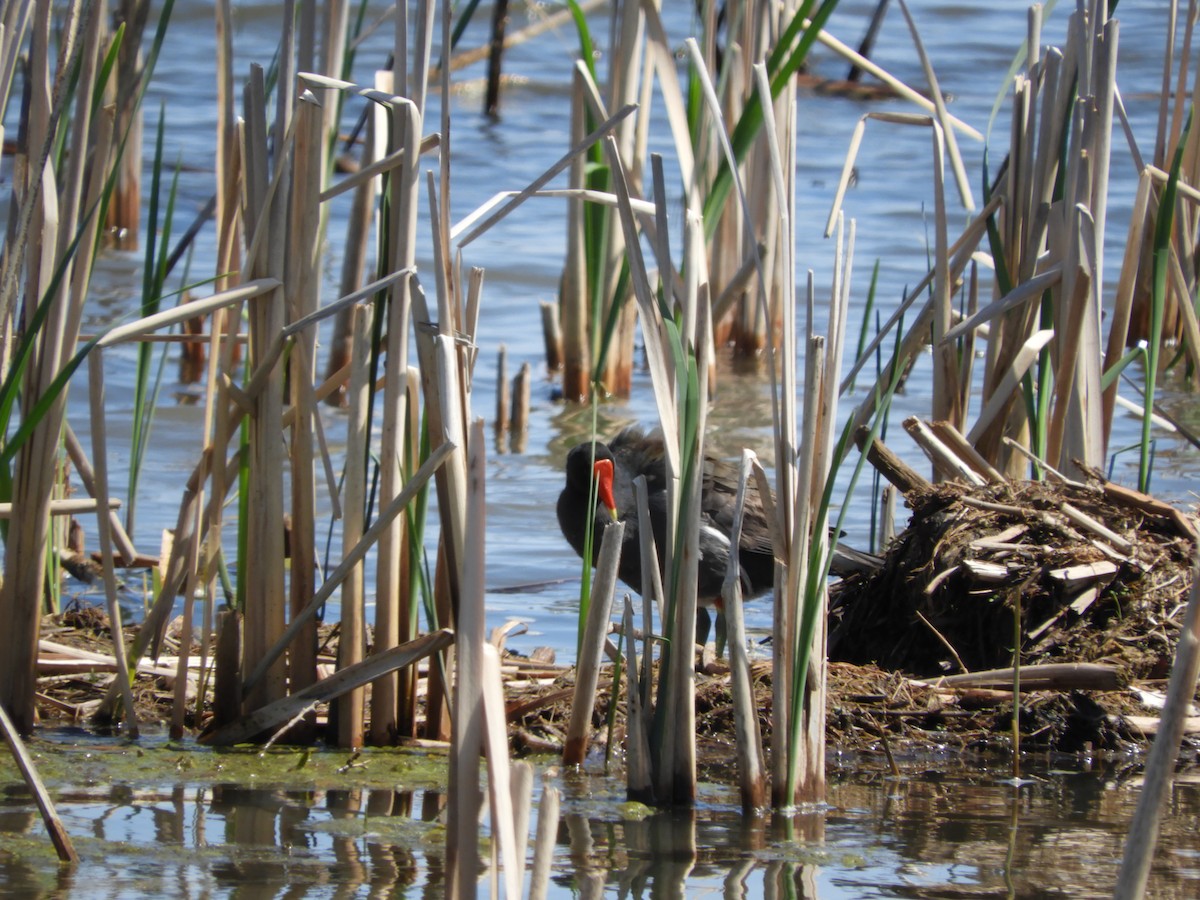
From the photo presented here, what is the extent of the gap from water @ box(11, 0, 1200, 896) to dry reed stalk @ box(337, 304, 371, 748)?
0.27 metres

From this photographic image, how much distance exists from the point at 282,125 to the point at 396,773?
1.40m

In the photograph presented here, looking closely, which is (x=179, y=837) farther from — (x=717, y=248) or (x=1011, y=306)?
(x=717, y=248)

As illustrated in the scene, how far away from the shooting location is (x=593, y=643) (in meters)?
3.18

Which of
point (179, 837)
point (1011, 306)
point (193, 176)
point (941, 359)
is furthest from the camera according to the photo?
point (193, 176)

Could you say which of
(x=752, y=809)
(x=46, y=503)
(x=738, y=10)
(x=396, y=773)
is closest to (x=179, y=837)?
(x=396, y=773)

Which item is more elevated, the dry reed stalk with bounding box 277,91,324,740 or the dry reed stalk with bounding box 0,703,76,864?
the dry reed stalk with bounding box 277,91,324,740

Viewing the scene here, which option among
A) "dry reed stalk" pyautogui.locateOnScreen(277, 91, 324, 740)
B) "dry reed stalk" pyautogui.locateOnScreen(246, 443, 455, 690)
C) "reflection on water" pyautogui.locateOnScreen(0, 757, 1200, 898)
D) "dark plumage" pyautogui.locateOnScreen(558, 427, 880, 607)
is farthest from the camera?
"dark plumage" pyautogui.locateOnScreen(558, 427, 880, 607)

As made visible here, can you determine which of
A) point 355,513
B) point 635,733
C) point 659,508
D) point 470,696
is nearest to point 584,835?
point 635,733

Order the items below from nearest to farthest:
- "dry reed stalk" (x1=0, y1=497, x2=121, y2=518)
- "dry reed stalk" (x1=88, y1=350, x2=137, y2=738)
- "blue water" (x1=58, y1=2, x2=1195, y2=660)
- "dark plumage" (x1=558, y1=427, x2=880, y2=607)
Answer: "dry reed stalk" (x1=88, y1=350, x2=137, y2=738) < "dry reed stalk" (x1=0, y1=497, x2=121, y2=518) < "dark plumage" (x1=558, y1=427, x2=880, y2=607) < "blue water" (x1=58, y1=2, x2=1195, y2=660)

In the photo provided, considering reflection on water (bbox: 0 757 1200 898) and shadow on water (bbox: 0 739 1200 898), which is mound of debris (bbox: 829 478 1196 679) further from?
reflection on water (bbox: 0 757 1200 898)

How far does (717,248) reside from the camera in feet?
27.3

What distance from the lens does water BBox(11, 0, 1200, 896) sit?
9.57 ft

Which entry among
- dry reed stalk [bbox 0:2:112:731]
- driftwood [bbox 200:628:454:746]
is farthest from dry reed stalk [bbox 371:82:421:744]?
dry reed stalk [bbox 0:2:112:731]

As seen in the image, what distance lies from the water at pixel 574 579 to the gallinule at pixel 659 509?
22 cm
